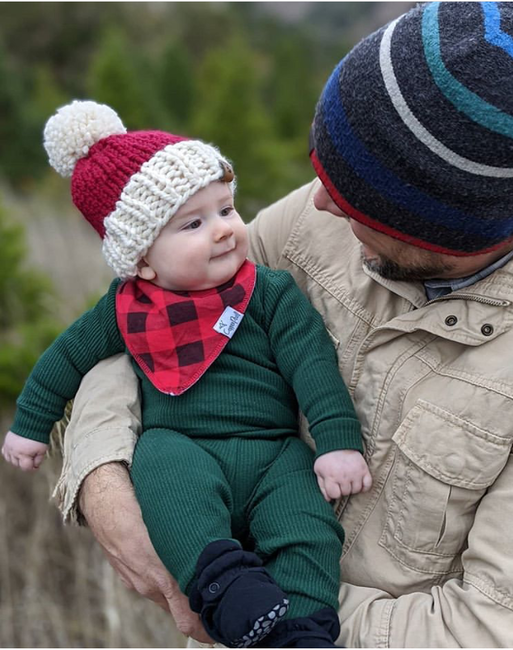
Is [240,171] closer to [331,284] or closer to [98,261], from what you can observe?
[98,261]

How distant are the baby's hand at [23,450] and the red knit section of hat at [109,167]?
613 millimetres

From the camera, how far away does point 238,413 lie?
1.83 m

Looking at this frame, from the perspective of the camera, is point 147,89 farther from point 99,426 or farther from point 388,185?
point 388,185

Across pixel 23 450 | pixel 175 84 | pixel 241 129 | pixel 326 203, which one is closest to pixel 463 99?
pixel 326 203

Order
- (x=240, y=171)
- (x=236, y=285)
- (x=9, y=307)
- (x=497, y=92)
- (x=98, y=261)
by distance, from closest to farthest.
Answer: (x=497, y=92) → (x=236, y=285) → (x=9, y=307) → (x=98, y=261) → (x=240, y=171)

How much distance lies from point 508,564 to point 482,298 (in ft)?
1.84

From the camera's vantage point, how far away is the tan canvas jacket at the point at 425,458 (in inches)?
60.6

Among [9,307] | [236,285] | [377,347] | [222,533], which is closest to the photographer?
[222,533]

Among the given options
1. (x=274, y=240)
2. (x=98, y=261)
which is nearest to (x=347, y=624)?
(x=274, y=240)

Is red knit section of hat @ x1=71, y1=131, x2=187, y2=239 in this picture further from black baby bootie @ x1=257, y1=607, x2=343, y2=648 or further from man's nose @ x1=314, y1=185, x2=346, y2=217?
black baby bootie @ x1=257, y1=607, x2=343, y2=648

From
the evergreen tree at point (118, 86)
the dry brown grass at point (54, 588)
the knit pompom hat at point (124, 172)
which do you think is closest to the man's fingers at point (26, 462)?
the knit pompom hat at point (124, 172)

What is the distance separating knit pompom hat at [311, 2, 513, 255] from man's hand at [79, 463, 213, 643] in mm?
887

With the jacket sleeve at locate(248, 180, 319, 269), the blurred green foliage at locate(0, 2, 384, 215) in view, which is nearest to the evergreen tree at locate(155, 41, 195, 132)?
the blurred green foliage at locate(0, 2, 384, 215)

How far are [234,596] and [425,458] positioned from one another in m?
0.50
